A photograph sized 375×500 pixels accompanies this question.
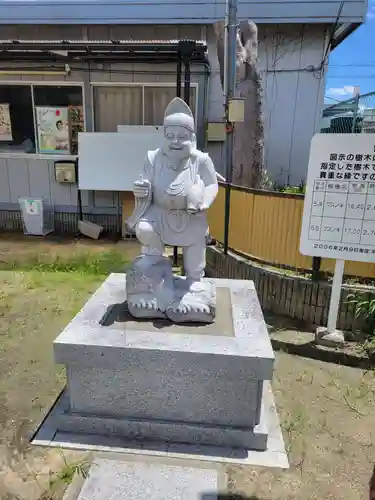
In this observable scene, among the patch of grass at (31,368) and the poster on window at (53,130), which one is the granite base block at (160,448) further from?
the poster on window at (53,130)

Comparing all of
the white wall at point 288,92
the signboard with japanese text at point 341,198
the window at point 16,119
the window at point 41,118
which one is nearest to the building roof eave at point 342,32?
the white wall at point 288,92

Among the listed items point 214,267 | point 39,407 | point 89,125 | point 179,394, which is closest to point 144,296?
point 179,394

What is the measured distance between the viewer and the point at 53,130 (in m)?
7.90

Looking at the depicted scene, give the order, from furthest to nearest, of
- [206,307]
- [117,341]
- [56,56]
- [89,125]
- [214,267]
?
Result: [89,125]
[56,56]
[214,267]
[206,307]
[117,341]

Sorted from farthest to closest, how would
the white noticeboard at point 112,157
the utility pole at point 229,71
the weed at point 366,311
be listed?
the white noticeboard at point 112,157 → the utility pole at point 229,71 → the weed at point 366,311

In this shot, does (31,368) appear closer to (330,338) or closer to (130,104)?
(330,338)

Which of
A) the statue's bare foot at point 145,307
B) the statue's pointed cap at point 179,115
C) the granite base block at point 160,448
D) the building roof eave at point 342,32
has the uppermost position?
the building roof eave at point 342,32

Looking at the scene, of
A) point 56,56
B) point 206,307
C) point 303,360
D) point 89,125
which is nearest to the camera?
point 206,307

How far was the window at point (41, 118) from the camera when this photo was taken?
7.79 metres

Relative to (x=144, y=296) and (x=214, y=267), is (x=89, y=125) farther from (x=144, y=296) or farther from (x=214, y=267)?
(x=144, y=296)

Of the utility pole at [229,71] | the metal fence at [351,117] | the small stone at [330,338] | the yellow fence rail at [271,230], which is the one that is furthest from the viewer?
the metal fence at [351,117]

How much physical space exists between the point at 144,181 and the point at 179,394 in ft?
5.10

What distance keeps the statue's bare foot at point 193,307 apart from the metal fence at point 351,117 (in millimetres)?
8302

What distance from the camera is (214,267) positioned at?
558 cm
